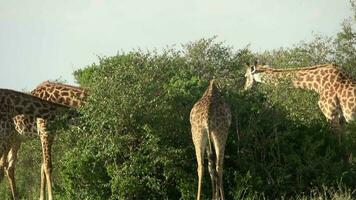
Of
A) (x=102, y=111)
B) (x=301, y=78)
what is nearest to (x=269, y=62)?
(x=301, y=78)

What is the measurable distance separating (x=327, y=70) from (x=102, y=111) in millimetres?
6532

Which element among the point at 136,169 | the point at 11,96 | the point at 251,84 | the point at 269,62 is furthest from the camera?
the point at 269,62

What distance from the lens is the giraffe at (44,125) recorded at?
47.4 feet

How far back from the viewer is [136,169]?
1286 centimetres

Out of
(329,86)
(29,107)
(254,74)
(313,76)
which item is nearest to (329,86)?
(329,86)

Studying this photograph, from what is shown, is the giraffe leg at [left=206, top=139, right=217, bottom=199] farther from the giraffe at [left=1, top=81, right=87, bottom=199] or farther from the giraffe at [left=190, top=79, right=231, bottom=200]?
the giraffe at [left=1, top=81, right=87, bottom=199]

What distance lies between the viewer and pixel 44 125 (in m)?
14.4

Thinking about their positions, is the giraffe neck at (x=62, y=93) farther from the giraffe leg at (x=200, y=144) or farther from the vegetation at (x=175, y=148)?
the giraffe leg at (x=200, y=144)

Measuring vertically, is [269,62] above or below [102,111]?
above

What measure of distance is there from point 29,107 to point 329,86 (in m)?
7.14

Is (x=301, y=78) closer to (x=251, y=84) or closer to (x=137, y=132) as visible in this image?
(x=251, y=84)

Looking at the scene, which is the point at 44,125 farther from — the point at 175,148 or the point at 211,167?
the point at 211,167

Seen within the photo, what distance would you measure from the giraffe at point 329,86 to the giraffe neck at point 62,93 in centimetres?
439

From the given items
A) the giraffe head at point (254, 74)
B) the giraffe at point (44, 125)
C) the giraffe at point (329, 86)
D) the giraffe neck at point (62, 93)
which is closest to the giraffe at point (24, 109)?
the giraffe at point (44, 125)
